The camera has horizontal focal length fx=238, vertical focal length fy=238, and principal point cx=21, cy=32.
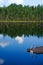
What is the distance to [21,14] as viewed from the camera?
Answer: 88.9 meters

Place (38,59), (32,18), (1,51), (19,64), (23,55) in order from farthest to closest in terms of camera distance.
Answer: (32,18) < (1,51) < (23,55) < (38,59) < (19,64)

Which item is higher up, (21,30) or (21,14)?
(21,14)

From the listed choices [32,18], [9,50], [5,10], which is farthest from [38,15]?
[9,50]

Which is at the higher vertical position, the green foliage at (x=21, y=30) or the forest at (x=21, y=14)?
the forest at (x=21, y=14)

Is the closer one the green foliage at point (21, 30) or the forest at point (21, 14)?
the green foliage at point (21, 30)

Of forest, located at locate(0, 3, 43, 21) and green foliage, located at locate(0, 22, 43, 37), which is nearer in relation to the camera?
green foliage, located at locate(0, 22, 43, 37)

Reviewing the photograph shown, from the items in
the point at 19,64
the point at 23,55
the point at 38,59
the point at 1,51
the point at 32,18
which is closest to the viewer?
the point at 19,64

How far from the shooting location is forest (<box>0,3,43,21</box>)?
86.3 metres

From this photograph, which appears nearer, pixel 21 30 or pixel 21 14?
pixel 21 30

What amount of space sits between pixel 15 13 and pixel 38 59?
225 ft

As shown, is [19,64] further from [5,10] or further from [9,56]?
Result: [5,10]

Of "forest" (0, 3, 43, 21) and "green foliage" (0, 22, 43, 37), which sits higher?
"forest" (0, 3, 43, 21)

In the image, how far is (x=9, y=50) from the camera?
85.1 ft

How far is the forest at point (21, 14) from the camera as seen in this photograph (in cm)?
8631
